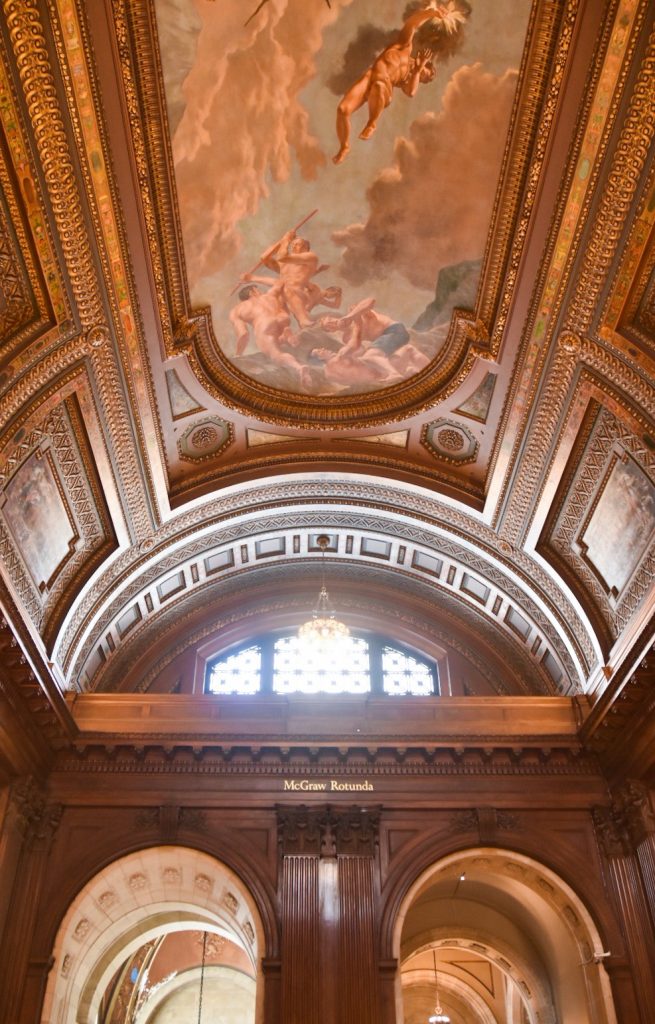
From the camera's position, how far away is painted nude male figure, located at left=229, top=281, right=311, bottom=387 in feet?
42.4

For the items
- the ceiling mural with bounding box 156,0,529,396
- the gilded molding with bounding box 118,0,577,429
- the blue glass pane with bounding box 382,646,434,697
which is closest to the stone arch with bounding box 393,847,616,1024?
the blue glass pane with bounding box 382,646,434,697

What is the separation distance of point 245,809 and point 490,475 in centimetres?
661

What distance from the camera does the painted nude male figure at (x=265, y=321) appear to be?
12.9m

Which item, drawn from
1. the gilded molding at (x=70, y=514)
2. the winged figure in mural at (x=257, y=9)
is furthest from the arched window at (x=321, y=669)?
the winged figure in mural at (x=257, y=9)

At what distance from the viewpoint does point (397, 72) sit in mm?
10609

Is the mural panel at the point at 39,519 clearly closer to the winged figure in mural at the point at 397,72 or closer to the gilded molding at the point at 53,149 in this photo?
the gilded molding at the point at 53,149

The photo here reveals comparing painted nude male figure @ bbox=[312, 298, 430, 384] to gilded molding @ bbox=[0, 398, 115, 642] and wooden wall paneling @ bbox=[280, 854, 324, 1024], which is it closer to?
gilded molding @ bbox=[0, 398, 115, 642]

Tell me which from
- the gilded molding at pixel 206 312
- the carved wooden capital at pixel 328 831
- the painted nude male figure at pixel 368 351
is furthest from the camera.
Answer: the painted nude male figure at pixel 368 351

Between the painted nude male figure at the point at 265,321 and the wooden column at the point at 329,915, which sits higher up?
the painted nude male figure at the point at 265,321

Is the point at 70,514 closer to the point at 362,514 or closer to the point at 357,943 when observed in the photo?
the point at 362,514

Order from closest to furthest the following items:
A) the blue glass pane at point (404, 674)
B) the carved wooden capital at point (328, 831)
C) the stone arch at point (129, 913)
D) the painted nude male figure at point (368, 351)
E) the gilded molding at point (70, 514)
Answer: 1. the gilded molding at point (70, 514)
2. the stone arch at point (129, 913)
3. the carved wooden capital at point (328, 831)
4. the painted nude male figure at point (368, 351)
5. the blue glass pane at point (404, 674)


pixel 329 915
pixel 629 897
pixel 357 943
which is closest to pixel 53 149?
pixel 329 915

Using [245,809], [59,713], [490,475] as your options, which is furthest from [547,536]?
[59,713]

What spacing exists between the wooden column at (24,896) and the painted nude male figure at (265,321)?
735cm
